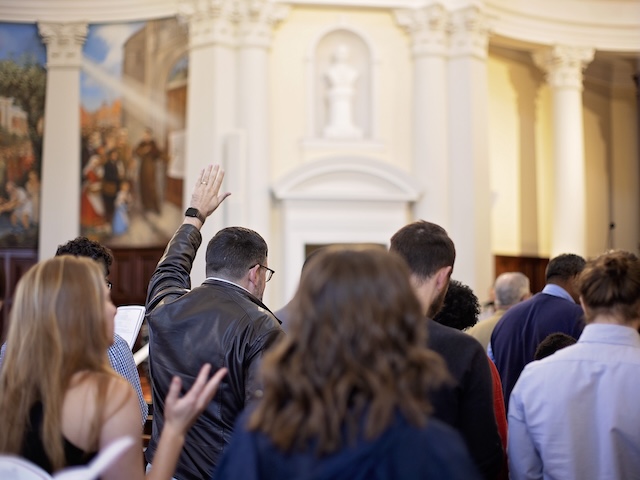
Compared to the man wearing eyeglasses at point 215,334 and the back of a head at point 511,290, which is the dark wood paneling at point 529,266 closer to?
the back of a head at point 511,290

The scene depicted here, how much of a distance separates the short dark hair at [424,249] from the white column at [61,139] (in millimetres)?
12070

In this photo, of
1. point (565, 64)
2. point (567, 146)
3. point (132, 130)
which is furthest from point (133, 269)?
point (565, 64)

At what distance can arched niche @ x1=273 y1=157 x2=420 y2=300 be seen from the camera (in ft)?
44.7

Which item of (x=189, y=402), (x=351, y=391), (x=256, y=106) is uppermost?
(x=256, y=106)

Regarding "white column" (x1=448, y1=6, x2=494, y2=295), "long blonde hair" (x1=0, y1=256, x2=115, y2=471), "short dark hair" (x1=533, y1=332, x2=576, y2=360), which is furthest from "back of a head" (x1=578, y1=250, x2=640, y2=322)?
"white column" (x1=448, y1=6, x2=494, y2=295)

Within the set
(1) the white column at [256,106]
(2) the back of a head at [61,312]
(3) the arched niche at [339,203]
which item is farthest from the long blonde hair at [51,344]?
(3) the arched niche at [339,203]

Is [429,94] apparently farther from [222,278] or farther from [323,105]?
[222,278]

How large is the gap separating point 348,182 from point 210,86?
2410 millimetres

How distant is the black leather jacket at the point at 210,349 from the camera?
156 inches

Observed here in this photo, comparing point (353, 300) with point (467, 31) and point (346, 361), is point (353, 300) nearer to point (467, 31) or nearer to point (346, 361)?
point (346, 361)

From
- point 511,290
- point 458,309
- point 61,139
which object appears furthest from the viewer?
point 61,139

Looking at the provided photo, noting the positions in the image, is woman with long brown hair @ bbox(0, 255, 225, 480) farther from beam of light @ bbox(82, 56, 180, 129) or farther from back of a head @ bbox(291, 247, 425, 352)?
beam of light @ bbox(82, 56, 180, 129)

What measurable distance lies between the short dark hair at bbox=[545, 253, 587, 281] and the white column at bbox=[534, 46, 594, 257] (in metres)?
9.95

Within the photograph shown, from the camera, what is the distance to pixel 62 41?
49.4ft
